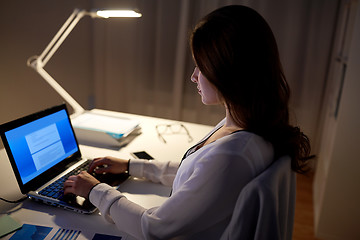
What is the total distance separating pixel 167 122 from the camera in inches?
71.2

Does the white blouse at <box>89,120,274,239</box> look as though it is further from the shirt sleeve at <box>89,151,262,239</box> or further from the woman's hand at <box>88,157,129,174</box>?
the woman's hand at <box>88,157,129,174</box>

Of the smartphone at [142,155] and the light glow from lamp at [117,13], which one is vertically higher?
the light glow from lamp at [117,13]

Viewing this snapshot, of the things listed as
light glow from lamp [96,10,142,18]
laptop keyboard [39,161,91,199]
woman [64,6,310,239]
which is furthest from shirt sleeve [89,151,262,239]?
light glow from lamp [96,10,142,18]

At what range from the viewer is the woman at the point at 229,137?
2.22 ft

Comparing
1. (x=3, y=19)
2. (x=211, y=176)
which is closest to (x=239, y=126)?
(x=211, y=176)

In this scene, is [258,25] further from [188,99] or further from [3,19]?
[188,99]

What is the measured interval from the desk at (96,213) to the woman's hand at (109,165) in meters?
0.06

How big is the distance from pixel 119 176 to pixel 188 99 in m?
1.78

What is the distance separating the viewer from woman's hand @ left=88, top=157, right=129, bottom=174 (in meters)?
1.08

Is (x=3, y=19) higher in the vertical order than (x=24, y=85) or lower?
higher

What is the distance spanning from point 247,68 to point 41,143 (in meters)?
0.72

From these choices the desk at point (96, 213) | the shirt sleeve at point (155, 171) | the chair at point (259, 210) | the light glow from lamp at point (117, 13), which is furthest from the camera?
the light glow from lamp at point (117, 13)

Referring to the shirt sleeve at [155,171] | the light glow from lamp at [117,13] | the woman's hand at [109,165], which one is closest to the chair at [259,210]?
the shirt sleeve at [155,171]

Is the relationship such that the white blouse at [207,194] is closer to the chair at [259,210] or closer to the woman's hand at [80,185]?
the chair at [259,210]
